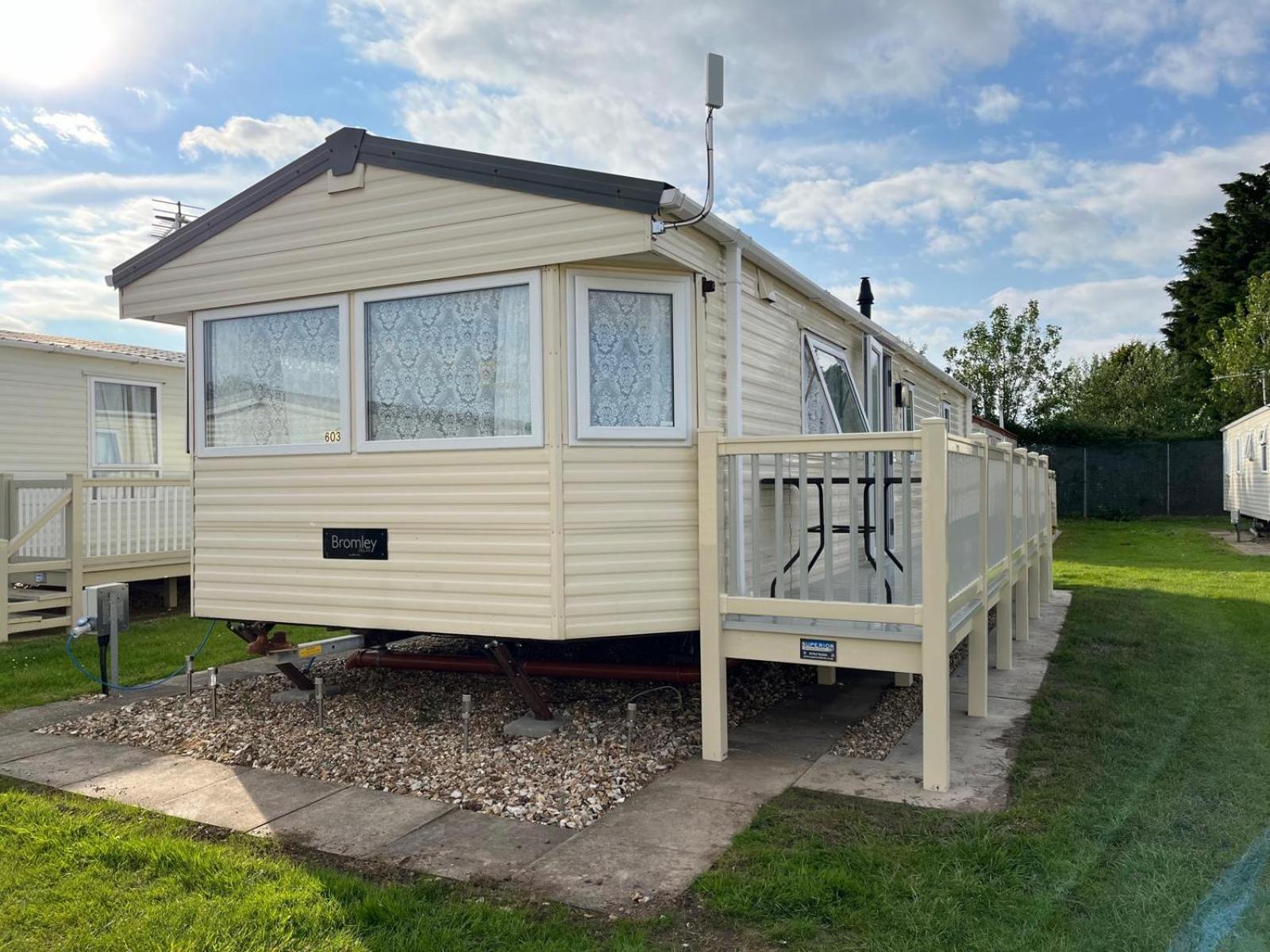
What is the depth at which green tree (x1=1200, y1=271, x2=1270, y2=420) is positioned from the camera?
2658 centimetres

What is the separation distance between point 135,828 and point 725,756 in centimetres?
271

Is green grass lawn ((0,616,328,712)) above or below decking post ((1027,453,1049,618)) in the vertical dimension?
below

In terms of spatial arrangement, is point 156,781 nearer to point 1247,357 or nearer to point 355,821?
point 355,821

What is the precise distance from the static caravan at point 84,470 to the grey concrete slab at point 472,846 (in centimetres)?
672

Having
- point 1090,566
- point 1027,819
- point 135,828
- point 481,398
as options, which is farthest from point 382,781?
point 1090,566

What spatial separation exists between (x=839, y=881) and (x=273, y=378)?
447cm

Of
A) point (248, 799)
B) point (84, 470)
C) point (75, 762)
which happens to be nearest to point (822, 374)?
point (248, 799)

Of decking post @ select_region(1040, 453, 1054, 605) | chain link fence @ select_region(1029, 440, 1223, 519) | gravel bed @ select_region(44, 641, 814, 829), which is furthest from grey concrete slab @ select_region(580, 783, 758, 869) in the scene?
chain link fence @ select_region(1029, 440, 1223, 519)

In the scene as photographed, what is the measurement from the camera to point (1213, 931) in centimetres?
284

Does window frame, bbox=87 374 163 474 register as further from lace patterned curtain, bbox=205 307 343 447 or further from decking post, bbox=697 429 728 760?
decking post, bbox=697 429 728 760

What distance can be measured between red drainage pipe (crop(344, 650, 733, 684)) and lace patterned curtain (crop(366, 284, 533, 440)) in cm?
149

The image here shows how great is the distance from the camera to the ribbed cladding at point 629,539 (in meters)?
4.86

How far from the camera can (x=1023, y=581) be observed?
8180mm

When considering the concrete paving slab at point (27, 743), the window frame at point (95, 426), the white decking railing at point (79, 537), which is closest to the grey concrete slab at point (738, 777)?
the concrete paving slab at point (27, 743)
